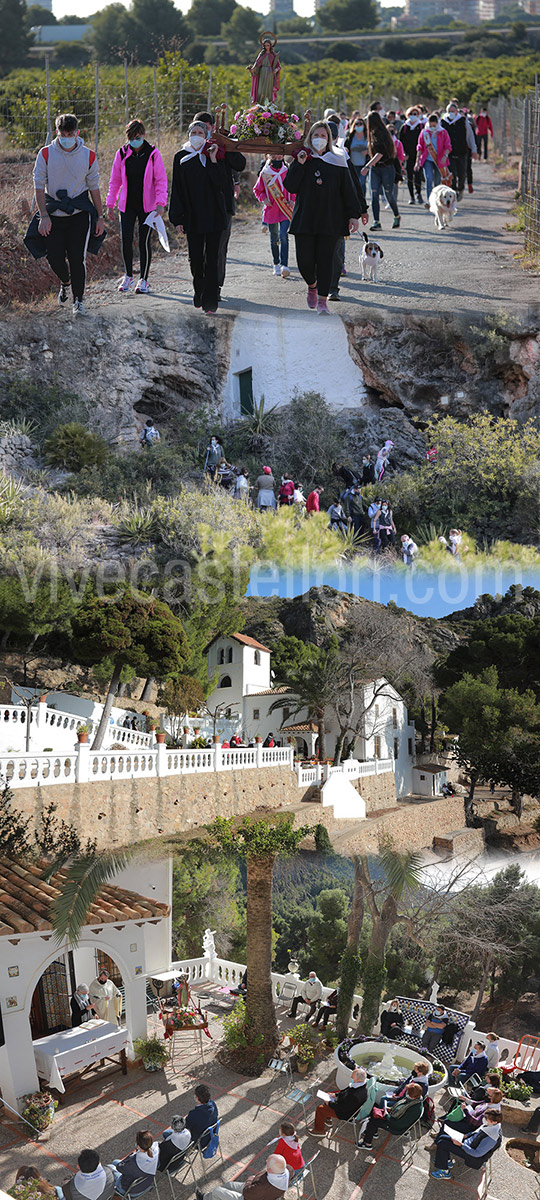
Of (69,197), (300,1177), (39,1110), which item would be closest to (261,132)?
(69,197)

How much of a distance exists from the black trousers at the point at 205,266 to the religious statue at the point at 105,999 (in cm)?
706

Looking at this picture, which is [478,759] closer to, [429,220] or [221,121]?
[429,220]

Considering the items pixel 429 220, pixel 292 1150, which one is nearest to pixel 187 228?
pixel 429 220

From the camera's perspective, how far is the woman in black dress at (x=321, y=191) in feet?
31.1

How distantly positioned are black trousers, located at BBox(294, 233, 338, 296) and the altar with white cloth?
24.6ft

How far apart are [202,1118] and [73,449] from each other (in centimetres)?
637

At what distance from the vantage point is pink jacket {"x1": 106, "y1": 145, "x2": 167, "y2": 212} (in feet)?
31.8

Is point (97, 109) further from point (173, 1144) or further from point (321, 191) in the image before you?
point (173, 1144)

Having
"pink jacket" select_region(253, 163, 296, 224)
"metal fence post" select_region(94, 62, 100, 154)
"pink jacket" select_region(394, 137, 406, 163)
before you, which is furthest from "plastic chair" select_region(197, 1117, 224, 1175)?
"pink jacket" select_region(394, 137, 406, 163)

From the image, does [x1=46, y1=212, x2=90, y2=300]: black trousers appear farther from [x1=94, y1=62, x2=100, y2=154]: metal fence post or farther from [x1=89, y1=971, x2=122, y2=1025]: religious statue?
[x1=89, y1=971, x2=122, y2=1025]: religious statue

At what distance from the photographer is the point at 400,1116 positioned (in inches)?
271

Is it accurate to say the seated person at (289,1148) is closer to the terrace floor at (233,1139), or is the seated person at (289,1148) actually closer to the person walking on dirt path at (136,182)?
the terrace floor at (233,1139)

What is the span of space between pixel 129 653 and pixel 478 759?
482 cm

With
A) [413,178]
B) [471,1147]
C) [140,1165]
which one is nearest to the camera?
[140,1165]
